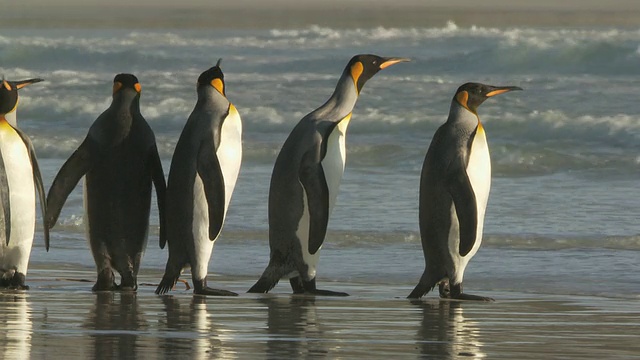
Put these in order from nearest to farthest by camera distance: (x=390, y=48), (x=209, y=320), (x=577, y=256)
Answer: (x=209, y=320) → (x=577, y=256) → (x=390, y=48)

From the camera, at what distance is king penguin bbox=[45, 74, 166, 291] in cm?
727

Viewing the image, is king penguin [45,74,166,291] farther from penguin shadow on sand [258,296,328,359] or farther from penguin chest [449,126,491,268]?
penguin chest [449,126,491,268]

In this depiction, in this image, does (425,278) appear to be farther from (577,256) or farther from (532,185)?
(532,185)

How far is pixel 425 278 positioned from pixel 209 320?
4.86 feet

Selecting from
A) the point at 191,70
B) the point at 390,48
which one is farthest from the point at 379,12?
the point at 191,70

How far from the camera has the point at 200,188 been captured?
712cm

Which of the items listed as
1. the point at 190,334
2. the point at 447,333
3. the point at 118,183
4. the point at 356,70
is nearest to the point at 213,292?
the point at 118,183

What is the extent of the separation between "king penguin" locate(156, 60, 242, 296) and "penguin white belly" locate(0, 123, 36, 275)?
710 mm

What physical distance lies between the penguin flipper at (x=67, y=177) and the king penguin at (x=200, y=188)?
43 cm

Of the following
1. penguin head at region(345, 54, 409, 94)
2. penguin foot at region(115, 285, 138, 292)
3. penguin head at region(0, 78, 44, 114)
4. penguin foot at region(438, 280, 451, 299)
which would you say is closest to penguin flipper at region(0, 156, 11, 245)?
penguin head at region(0, 78, 44, 114)

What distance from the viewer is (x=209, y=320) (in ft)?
19.2

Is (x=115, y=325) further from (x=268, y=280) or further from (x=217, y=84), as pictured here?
(x=217, y=84)

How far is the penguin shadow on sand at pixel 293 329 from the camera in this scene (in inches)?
197

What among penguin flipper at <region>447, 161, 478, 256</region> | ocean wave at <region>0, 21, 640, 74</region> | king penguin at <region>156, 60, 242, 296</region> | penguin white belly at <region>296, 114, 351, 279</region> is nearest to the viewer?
penguin flipper at <region>447, 161, 478, 256</region>
